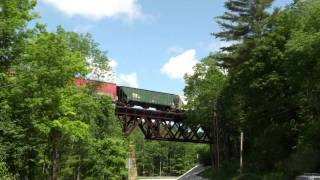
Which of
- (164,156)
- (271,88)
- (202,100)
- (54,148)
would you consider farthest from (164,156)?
(54,148)

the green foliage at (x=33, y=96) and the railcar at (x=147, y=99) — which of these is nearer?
the green foliage at (x=33, y=96)

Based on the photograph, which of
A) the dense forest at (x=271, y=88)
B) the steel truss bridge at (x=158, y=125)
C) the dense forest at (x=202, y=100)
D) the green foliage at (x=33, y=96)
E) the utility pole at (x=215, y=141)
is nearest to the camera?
the green foliage at (x=33, y=96)

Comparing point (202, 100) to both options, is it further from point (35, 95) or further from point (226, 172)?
point (35, 95)

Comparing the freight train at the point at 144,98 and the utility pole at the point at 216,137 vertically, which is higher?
the freight train at the point at 144,98

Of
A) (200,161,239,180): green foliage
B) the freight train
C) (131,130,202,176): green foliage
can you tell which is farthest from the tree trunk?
(131,130,202,176): green foliage

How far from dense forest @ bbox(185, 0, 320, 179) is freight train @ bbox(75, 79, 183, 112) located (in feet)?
46.2

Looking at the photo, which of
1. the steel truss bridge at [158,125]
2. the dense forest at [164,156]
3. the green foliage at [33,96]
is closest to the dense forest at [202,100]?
the green foliage at [33,96]

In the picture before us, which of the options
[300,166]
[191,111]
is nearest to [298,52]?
[300,166]

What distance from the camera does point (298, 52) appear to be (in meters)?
34.9

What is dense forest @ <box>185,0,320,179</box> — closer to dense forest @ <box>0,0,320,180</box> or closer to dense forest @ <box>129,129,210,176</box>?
dense forest @ <box>0,0,320,180</box>

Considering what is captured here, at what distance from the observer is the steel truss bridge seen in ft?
242

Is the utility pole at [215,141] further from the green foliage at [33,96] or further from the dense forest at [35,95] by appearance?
the green foliage at [33,96]

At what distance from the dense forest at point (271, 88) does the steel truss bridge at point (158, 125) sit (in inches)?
517

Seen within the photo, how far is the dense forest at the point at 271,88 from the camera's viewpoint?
116 feet
